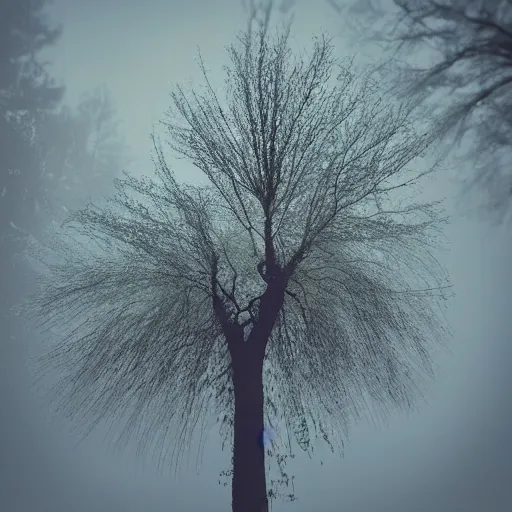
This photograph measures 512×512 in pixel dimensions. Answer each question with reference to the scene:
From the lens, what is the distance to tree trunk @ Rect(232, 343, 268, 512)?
4.62 meters

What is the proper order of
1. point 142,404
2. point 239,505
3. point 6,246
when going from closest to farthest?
point 239,505 → point 142,404 → point 6,246

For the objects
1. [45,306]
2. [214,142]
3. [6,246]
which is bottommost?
[45,306]

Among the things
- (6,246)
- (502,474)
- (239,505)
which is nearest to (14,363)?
(6,246)

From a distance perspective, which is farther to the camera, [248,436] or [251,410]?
[251,410]

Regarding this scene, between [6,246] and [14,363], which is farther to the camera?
[14,363]

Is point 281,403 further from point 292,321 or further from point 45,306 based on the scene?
point 45,306

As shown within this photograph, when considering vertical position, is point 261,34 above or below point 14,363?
below

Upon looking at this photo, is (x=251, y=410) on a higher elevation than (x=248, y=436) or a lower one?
higher

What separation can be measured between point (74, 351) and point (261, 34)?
176 inches

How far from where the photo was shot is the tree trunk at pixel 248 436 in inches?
182

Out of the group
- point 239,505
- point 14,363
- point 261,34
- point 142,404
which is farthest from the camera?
point 14,363

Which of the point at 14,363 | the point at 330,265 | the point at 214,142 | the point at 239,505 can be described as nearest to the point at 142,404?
the point at 239,505

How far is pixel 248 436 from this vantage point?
4875mm

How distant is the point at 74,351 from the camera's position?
5520 mm
